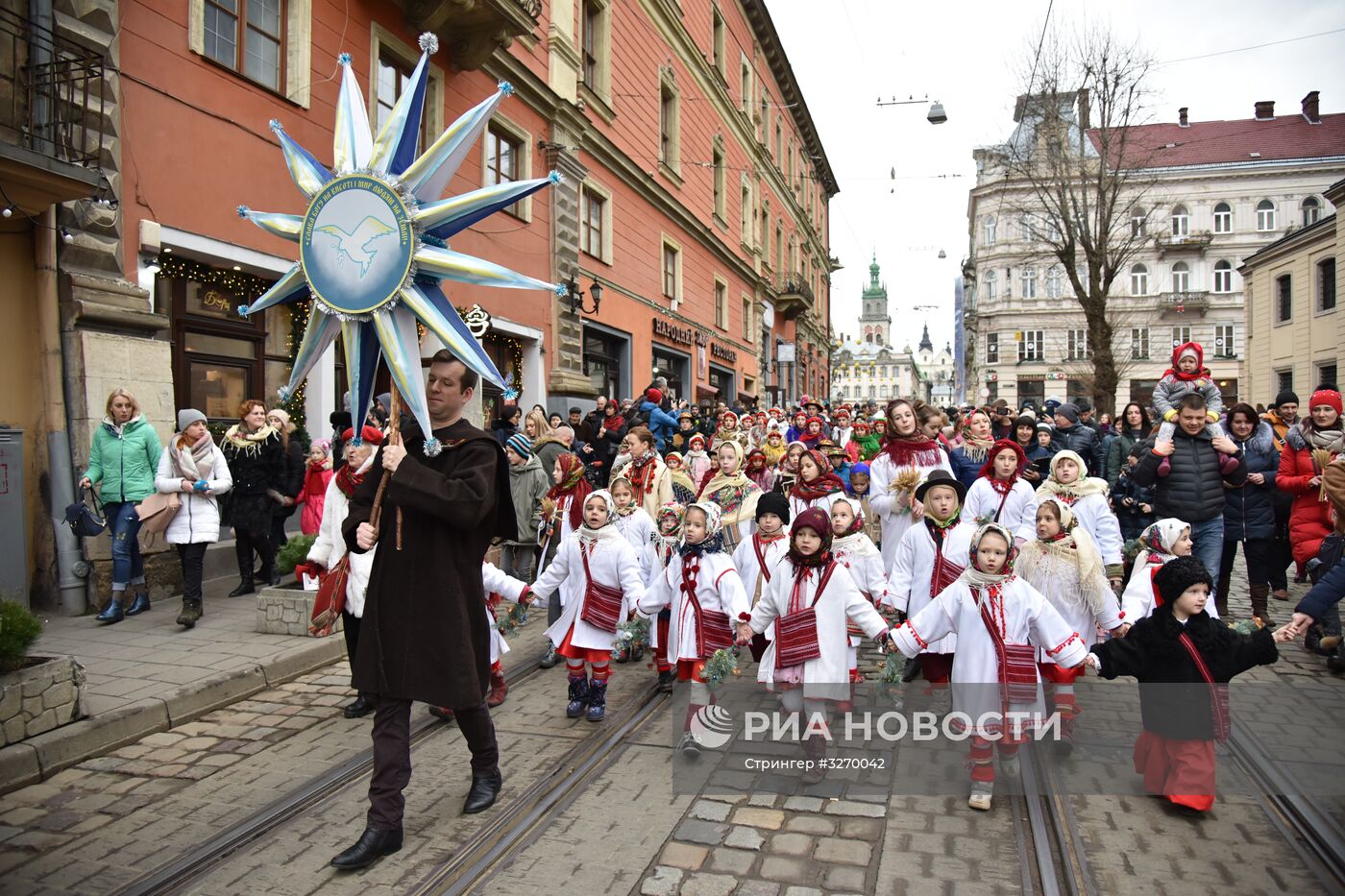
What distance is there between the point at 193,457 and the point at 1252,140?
61.8 meters

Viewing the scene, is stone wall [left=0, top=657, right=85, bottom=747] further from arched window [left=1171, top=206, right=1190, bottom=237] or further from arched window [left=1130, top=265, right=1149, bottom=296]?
arched window [left=1171, top=206, right=1190, bottom=237]

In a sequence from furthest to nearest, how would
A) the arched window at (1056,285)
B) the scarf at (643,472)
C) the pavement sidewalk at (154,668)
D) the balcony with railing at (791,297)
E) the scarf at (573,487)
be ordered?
the arched window at (1056,285), the balcony with railing at (791,297), the scarf at (643,472), the scarf at (573,487), the pavement sidewalk at (154,668)

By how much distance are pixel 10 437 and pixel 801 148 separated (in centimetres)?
4223

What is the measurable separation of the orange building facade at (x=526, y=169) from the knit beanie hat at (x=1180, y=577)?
9.22 meters

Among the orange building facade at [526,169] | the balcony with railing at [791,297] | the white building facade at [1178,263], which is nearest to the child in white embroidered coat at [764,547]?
the orange building facade at [526,169]

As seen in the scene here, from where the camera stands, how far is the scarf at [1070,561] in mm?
5055

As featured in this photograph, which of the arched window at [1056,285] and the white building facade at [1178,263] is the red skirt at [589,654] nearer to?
the white building facade at [1178,263]

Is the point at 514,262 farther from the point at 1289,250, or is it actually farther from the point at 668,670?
the point at 1289,250

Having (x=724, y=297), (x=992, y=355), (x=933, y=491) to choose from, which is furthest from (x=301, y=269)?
(x=992, y=355)

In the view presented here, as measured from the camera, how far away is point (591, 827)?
392 centimetres

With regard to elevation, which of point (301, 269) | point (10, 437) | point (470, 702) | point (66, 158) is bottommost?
point (470, 702)

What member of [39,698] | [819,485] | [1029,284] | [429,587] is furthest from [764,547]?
[1029,284]

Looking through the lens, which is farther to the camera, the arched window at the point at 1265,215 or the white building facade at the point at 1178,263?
the arched window at the point at 1265,215

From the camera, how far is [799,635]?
4777mm
